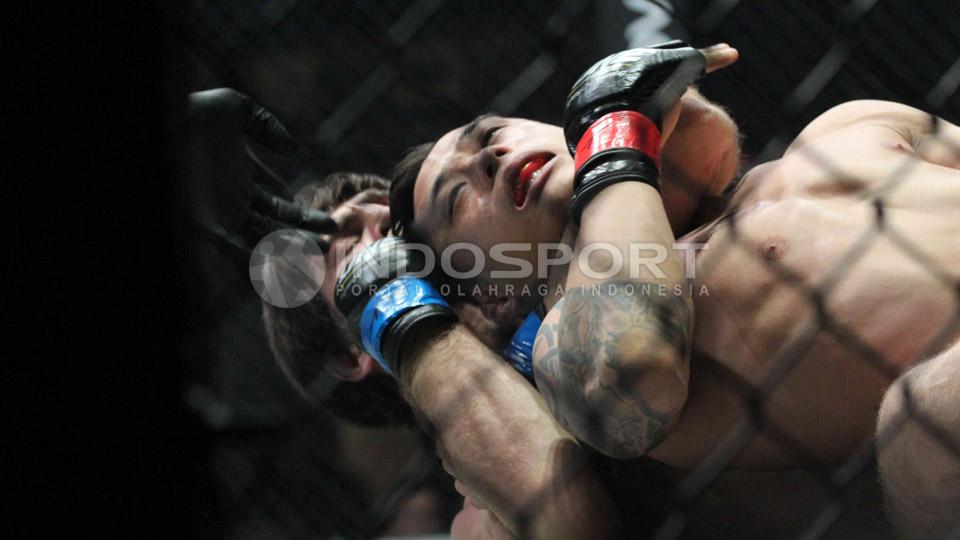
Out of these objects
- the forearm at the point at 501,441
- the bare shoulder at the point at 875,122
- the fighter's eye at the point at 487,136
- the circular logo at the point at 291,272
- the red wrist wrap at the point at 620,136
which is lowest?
the circular logo at the point at 291,272

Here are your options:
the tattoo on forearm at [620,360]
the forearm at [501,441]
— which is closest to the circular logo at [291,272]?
the forearm at [501,441]

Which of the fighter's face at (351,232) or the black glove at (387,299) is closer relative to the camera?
the black glove at (387,299)

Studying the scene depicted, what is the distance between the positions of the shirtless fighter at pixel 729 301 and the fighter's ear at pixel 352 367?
1.02 ft

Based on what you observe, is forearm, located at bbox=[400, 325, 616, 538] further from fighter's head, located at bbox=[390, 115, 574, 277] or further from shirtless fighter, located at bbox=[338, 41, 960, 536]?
fighter's head, located at bbox=[390, 115, 574, 277]

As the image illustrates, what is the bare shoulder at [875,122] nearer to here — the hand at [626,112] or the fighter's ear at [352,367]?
the hand at [626,112]

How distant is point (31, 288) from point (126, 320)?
40 millimetres

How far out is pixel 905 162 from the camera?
50.1 inches

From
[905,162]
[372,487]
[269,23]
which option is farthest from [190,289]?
[372,487]

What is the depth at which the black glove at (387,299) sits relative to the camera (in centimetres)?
137

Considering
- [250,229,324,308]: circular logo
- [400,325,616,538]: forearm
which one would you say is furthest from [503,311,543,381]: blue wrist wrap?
[250,229,324,308]: circular logo

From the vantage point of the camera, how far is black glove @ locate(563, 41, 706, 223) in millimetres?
1154

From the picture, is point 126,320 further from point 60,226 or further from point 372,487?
point 372,487

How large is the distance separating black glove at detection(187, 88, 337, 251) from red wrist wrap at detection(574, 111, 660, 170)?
1.22ft

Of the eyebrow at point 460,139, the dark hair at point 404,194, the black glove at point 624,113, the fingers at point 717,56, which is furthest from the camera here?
the dark hair at point 404,194
